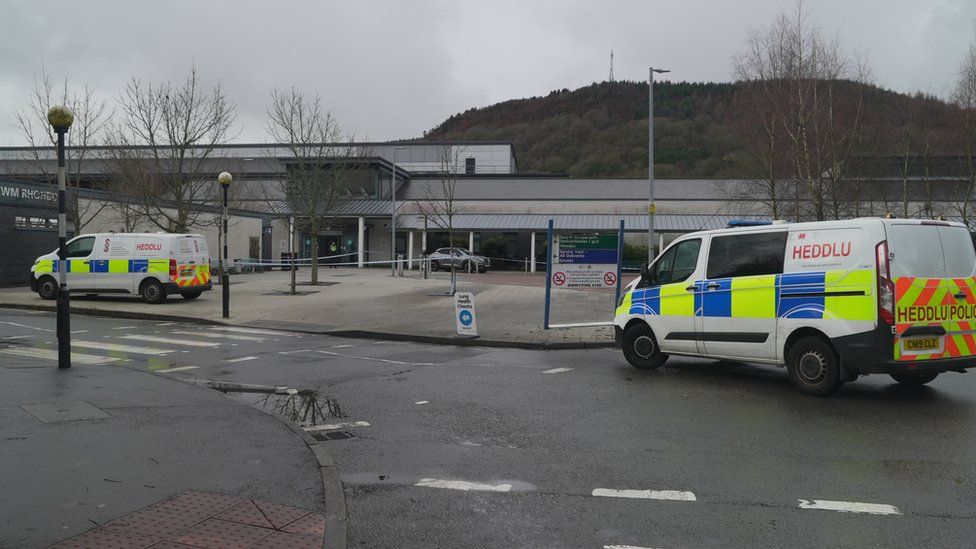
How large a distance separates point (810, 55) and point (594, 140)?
59634 mm

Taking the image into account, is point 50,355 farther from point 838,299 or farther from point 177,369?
point 838,299

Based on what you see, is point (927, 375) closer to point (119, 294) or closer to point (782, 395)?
point (782, 395)

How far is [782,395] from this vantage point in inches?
326

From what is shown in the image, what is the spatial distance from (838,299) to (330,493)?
19.6ft

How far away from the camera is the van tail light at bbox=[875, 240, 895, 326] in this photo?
24.4 ft

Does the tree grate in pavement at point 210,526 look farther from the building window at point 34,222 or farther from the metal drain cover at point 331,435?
the building window at point 34,222

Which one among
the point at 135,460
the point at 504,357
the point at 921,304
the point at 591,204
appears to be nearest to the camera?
the point at 135,460

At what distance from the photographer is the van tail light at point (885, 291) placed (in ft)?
24.4

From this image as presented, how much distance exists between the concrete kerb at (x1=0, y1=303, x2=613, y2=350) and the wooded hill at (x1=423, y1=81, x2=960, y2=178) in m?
20.6

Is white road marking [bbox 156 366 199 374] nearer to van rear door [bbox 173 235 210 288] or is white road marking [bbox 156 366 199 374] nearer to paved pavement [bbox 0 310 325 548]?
paved pavement [bbox 0 310 325 548]

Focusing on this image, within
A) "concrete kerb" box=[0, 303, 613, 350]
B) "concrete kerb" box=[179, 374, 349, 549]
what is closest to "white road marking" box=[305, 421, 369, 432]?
"concrete kerb" box=[179, 374, 349, 549]

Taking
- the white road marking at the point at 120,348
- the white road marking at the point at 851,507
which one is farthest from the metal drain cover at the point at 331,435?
the white road marking at the point at 120,348

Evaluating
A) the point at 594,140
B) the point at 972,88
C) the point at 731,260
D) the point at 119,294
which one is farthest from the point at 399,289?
the point at 594,140

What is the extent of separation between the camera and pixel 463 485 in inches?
201
